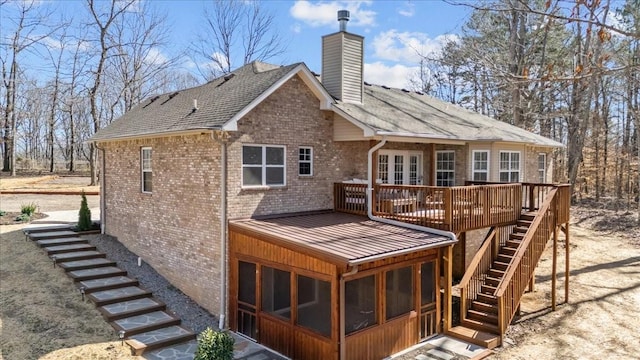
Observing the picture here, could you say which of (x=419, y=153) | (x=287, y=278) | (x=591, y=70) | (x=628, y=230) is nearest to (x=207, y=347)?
(x=287, y=278)

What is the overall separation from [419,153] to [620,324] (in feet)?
25.8

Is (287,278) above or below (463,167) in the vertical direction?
below

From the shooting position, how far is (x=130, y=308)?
1152 centimetres

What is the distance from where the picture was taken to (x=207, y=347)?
860 cm

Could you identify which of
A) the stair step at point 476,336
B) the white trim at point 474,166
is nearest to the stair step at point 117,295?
the stair step at point 476,336

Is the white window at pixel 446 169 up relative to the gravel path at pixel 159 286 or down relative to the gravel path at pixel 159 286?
up

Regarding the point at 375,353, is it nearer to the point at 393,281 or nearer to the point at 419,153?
the point at 393,281

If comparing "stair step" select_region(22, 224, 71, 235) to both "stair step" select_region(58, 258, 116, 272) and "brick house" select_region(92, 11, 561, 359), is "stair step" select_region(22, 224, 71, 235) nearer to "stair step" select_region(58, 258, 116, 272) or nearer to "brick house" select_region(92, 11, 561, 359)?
"brick house" select_region(92, 11, 561, 359)

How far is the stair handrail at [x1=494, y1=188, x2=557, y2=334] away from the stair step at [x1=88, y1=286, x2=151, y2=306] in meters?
9.57

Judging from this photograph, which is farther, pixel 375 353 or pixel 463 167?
pixel 463 167

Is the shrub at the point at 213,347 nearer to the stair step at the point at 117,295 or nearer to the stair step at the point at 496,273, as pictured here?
the stair step at the point at 117,295

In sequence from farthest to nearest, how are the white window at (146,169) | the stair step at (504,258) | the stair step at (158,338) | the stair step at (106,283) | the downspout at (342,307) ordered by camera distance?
1. the white window at (146,169)
2. the stair step at (504,258)
3. the stair step at (106,283)
4. the stair step at (158,338)
5. the downspout at (342,307)

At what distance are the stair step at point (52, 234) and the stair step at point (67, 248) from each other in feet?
3.57

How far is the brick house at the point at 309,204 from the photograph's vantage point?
9.80 metres
